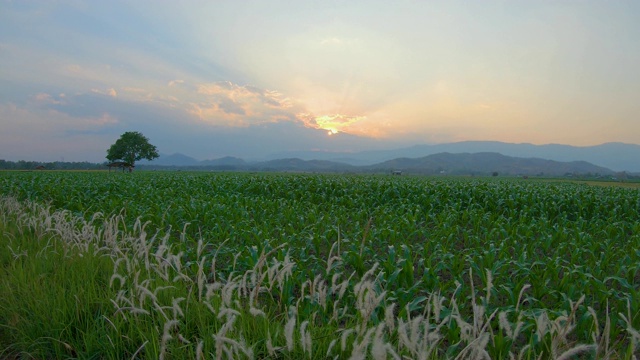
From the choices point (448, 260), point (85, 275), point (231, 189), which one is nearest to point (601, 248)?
point (448, 260)

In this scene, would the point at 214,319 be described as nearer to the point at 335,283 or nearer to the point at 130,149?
the point at 335,283

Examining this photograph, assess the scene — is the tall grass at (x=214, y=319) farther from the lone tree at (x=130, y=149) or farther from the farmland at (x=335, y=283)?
the lone tree at (x=130, y=149)

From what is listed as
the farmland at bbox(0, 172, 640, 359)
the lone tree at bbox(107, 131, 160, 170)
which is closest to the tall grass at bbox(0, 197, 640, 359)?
the farmland at bbox(0, 172, 640, 359)

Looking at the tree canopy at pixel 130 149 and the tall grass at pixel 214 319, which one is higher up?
the tree canopy at pixel 130 149

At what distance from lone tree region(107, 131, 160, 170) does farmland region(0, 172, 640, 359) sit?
3574 inches

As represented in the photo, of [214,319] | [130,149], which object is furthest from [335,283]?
[130,149]

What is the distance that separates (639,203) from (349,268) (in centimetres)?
1478

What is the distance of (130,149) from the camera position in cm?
9744

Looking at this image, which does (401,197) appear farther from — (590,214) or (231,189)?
(231,189)

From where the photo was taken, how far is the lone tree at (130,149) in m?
96.8

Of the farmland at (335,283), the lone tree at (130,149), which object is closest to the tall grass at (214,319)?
the farmland at (335,283)

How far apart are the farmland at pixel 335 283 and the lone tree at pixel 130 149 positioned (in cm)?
9078

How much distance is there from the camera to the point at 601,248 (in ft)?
28.4

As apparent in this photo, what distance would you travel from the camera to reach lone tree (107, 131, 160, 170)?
96.8 m
